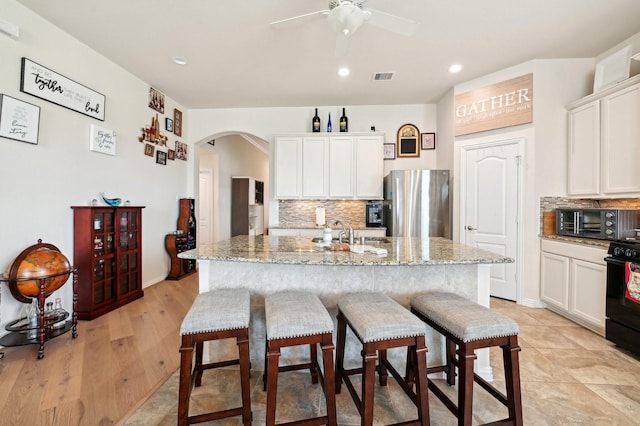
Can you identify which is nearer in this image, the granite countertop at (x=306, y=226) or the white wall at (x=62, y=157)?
the white wall at (x=62, y=157)

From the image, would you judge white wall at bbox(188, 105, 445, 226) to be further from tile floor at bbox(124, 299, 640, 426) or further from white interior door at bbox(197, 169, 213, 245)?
tile floor at bbox(124, 299, 640, 426)

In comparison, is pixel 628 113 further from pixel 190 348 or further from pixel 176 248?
pixel 176 248

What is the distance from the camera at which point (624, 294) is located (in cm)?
225

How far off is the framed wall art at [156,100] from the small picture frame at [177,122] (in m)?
0.31

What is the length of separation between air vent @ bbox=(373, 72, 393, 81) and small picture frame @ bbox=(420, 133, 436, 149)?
4.36 feet

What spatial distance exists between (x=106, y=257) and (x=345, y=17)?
3.31 m

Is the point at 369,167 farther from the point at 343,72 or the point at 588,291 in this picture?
the point at 588,291

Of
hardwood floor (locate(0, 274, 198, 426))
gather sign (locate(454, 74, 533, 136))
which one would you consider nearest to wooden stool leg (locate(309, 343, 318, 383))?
hardwood floor (locate(0, 274, 198, 426))

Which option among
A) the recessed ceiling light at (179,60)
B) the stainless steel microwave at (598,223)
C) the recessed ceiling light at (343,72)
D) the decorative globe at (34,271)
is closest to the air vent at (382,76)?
the recessed ceiling light at (343,72)

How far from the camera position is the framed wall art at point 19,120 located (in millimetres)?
2295

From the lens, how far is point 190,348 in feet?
4.43

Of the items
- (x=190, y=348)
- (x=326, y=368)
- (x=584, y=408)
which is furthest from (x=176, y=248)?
(x=584, y=408)

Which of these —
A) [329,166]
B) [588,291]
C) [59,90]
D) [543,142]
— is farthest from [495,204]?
[59,90]

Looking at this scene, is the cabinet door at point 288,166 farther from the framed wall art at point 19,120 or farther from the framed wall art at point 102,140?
the framed wall art at point 19,120
